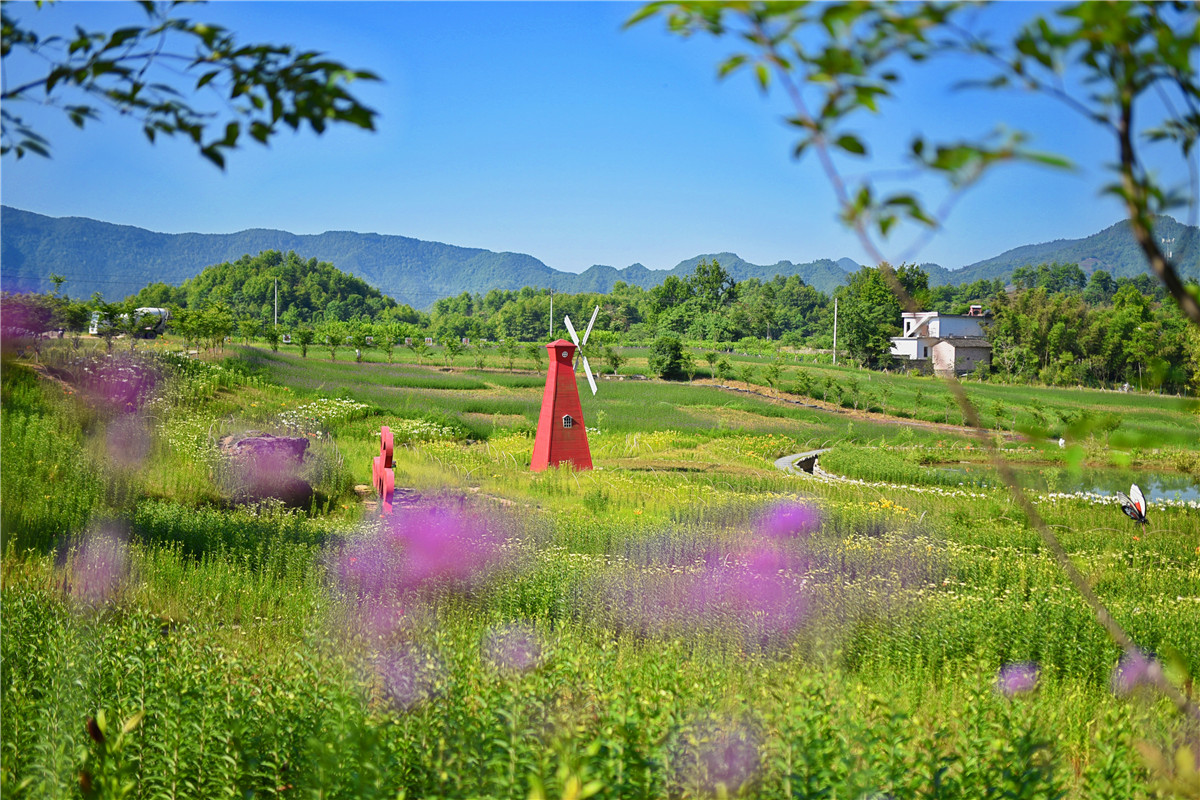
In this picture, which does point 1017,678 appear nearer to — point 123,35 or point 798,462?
point 123,35

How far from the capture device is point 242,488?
Answer: 32.1 ft

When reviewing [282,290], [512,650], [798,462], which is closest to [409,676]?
[512,650]

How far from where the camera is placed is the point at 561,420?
1425 centimetres

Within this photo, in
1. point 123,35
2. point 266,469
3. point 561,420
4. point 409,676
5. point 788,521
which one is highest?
point 123,35

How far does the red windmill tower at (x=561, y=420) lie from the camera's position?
46.0 ft

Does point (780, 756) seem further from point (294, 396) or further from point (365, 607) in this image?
point (294, 396)

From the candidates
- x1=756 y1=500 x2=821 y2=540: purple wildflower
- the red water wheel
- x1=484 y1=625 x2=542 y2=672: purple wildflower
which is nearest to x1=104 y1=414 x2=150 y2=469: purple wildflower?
the red water wheel

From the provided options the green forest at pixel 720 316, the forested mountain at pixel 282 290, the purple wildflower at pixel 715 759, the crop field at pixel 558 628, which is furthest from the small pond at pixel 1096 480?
the forested mountain at pixel 282 290

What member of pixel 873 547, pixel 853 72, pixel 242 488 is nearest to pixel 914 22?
pixel 853 72

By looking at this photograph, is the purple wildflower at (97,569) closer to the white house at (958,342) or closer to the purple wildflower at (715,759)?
the purple wildflower at (715,759)

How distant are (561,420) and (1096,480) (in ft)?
44.5

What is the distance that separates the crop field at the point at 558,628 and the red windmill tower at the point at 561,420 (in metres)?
0.62

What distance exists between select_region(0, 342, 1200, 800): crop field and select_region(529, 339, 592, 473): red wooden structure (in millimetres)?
623

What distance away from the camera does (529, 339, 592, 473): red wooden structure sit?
14.0m
